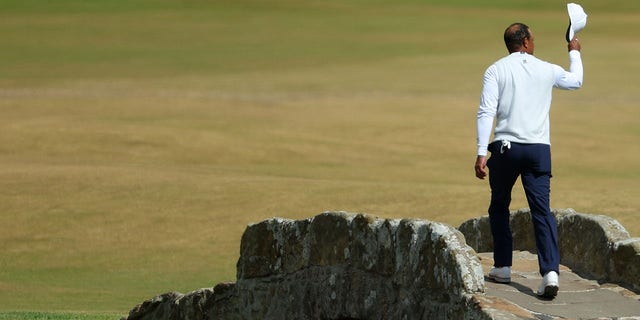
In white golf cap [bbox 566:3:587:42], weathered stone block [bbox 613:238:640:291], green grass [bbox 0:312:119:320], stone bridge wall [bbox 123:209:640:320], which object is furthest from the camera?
green grass [bbox 0:312:119:320]

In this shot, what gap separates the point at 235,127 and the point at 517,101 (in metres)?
27.7

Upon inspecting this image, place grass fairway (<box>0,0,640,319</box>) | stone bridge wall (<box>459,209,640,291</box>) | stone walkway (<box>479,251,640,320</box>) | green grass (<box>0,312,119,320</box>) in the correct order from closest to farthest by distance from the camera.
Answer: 1. stone walkway (<box>479,251,640,320</box>)
2. stone bridge wall (<box>459,209,640,291</box>)
3. green grass (<box>0,312,119,320</box>)
4. grass fairway (<box>0,0,640,319</box>)

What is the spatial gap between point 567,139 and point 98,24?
32275mm

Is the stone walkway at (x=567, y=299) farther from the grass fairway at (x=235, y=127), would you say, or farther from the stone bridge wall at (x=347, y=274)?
the grass fairway at (x=235, y=127)

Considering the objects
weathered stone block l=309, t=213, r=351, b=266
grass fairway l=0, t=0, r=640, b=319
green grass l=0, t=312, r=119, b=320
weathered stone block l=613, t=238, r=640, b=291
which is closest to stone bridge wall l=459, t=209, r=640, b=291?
weathered stone block l=613, t=238, r=640, b=291

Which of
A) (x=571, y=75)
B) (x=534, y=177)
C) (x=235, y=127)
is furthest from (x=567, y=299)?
(x=235, y=127)

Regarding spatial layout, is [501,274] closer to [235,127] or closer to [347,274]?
[347,274]

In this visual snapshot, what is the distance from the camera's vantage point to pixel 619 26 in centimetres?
6028

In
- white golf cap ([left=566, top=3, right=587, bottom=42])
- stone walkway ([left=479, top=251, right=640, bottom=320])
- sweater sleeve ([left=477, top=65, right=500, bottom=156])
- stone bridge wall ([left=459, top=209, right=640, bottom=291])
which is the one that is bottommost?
stone walkway ([left=479, top=251, right=640, bottom=320])

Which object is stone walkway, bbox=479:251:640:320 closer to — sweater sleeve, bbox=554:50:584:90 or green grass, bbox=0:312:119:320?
sweater sleeve, bbox=554:50:584:90

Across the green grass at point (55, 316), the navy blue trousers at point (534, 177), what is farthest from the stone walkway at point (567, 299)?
the green grass at point (55, 316)

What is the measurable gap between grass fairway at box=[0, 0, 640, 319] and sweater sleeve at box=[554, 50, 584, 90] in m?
7.38

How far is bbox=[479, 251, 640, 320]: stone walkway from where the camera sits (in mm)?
8094

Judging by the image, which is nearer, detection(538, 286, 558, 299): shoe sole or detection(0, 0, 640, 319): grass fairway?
detection(538, 286, 558, 299): shoe sole
